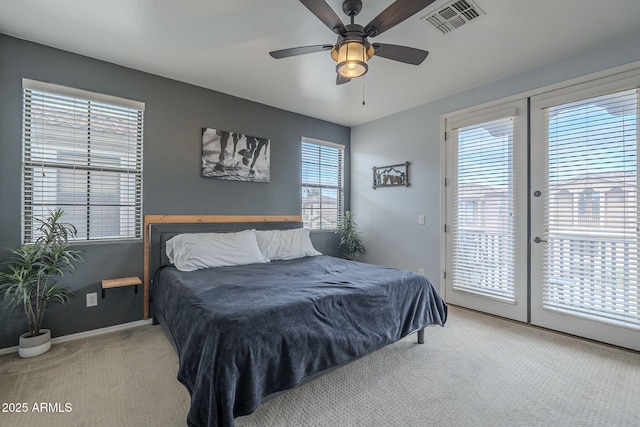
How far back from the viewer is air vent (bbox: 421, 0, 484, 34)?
2.07 m

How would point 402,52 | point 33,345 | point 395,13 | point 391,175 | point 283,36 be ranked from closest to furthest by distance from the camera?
point 395,13
point 402,52
point 33,345
point 283,36
point 391,175

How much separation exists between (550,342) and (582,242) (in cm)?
99

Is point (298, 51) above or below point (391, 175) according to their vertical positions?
above

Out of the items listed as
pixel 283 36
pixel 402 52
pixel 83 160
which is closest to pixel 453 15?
pixel 402 52

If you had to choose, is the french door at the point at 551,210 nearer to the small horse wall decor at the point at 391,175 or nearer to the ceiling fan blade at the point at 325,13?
the small horse wall decor at the point at 391,175

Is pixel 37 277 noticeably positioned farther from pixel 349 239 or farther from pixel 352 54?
pixel 349 239

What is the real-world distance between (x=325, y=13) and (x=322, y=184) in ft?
10.2

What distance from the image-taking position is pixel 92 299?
9.14ft

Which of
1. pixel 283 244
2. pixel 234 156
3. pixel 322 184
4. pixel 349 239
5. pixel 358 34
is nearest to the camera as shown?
pixel 358 34

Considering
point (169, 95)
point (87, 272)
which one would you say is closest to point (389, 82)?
point (169, 95)

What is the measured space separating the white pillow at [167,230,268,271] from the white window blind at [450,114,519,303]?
8.16 feet

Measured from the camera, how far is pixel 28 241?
8.29 ft

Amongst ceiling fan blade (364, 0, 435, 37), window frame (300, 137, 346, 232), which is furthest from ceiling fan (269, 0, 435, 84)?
window frame (300, 137, 346, 232)

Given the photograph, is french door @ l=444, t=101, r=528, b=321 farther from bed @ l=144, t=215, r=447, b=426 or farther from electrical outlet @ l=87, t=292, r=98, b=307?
electrical outlet @ l=87, t=292, r=98, b=307
